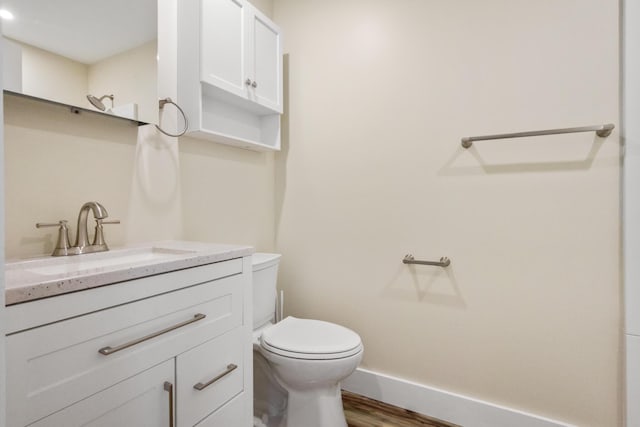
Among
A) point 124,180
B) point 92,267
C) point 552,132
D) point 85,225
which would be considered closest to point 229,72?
point 124,180

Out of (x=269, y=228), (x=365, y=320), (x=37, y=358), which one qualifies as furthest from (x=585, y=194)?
(x=37, y=358)

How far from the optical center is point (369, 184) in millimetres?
1832

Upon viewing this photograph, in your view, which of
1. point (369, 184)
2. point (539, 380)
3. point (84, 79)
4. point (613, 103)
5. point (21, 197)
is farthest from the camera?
point (369, 184)

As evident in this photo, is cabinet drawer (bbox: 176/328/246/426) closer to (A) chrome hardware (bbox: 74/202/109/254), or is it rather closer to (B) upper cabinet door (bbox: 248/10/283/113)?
(A) chrome hardware (bbox: 74/202/109/254)

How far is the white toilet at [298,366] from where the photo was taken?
4.49ft

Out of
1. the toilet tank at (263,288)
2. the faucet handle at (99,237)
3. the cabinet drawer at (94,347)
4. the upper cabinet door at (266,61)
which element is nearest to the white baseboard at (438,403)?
the toilet tank at (263,288)

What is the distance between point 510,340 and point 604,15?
1437 mm

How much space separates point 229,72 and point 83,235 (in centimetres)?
96

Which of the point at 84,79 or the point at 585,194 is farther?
the point at 585,194

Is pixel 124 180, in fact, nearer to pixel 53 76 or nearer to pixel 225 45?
pixel 53 76

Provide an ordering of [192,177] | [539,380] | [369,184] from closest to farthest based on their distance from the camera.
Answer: [539,380]
[192,177]
[369,184]

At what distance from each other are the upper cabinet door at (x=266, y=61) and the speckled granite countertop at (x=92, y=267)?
920 millimetres

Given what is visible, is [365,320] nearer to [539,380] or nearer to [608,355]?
[539,380]

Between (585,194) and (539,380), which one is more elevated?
(585,194)
